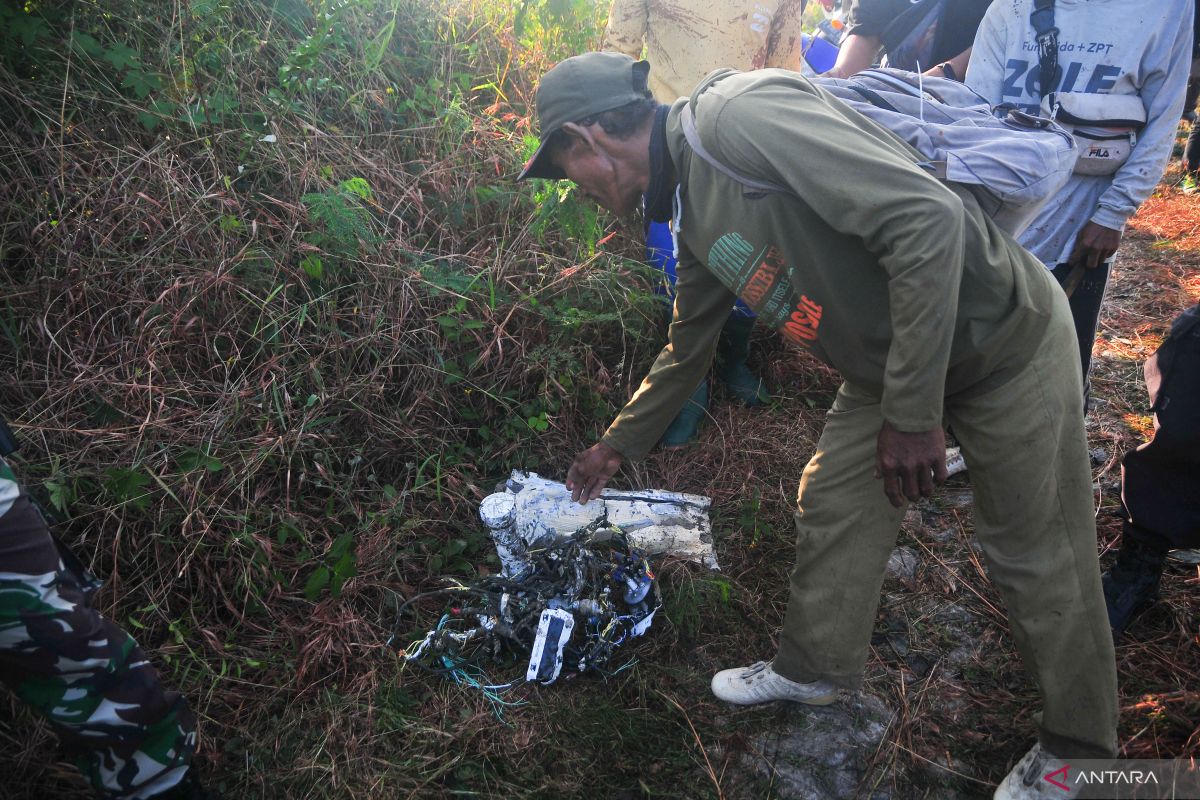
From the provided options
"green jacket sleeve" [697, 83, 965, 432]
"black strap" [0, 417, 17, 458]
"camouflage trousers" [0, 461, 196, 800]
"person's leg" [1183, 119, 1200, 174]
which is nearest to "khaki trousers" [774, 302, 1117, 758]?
Answer: "green jacket sleeve" [697, 83, 965, 432]

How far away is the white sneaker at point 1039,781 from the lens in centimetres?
180

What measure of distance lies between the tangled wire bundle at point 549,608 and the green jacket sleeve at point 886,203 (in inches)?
46.8

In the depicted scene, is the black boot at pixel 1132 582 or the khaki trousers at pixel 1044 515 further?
the black boot at pixel 1132 582

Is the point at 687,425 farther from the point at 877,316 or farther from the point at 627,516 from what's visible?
the point at 877,316

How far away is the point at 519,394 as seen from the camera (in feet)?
9.77

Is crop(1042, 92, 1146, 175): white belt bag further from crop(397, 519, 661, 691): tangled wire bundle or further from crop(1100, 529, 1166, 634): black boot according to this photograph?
crop(397, 519, 661, 691): tangled wire bundle

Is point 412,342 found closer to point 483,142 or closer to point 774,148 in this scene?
point 483,142

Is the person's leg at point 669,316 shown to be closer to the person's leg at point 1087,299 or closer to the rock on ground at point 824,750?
the rock on ground at point 824,750

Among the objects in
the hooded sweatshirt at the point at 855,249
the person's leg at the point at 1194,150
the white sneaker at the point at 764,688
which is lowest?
the white sneaker at the point at 764,688

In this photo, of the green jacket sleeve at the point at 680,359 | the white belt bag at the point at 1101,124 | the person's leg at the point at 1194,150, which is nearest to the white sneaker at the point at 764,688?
the green jacket sleeve at the point at 680,359

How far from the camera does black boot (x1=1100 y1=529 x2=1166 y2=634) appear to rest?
2303mm

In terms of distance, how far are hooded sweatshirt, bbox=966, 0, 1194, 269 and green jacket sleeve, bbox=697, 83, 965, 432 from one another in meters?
1.44

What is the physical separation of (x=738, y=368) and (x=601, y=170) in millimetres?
1728

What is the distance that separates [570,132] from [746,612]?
5.51 feet
